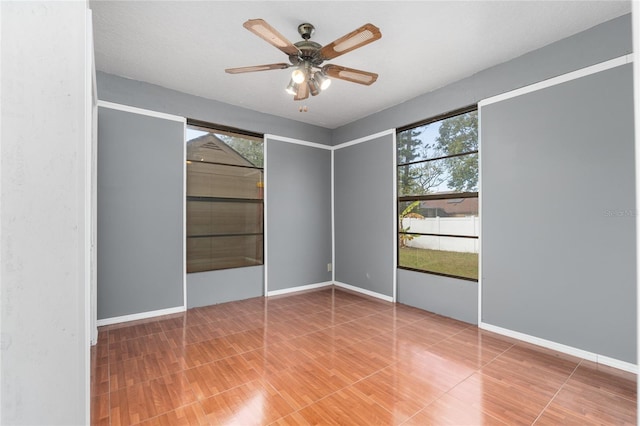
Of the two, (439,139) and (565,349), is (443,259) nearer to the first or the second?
(565,349)

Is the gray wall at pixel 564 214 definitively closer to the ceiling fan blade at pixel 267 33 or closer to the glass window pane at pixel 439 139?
the glass window pane at pixel 439 139

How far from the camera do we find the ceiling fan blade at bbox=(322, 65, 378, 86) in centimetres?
258

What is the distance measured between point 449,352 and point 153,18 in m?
4.20

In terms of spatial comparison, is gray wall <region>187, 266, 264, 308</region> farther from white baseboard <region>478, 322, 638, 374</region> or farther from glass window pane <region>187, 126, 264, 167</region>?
white baseboard <region>478, 322, 638, 374</region>

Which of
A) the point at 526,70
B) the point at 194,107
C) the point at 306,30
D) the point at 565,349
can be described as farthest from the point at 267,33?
the point at 565,349

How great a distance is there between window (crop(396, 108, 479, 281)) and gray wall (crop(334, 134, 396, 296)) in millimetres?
204

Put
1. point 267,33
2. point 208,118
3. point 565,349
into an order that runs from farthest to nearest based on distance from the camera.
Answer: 1. point 208,118
2. point 565,349
3. point 267,33

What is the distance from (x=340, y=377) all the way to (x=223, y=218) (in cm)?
298

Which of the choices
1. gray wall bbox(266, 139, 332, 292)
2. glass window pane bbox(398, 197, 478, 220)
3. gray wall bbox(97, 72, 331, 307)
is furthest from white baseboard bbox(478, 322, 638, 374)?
gray wall bbox(97, 72, 331, 307)

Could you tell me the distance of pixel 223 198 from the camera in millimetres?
4504

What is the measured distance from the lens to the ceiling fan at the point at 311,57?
2041 millimetres

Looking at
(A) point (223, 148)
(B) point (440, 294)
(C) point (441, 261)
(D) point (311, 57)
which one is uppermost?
(D) point (311, 57)

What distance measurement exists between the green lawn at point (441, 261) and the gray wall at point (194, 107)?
9.08 ft

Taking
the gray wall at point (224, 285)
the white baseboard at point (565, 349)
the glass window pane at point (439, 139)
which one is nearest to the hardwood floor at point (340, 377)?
the white baseboard at point (565, 349)
